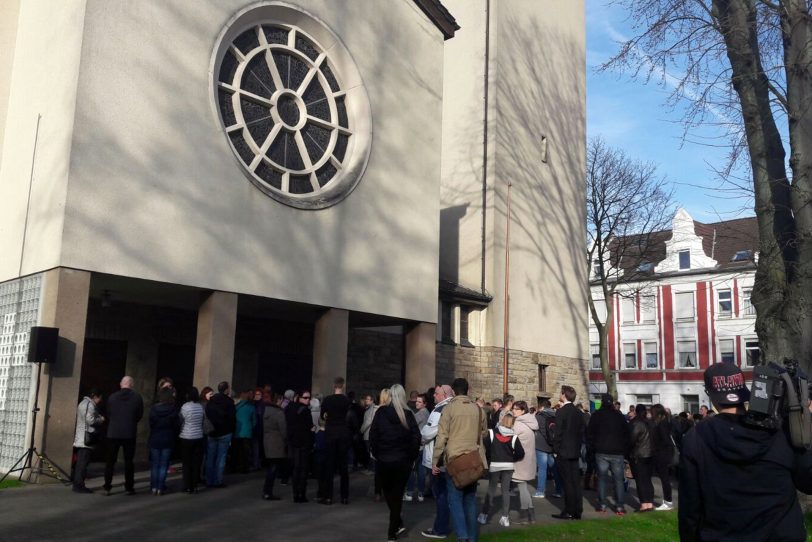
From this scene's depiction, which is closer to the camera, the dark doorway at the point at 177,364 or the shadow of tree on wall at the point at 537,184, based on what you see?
the dark doorway at the point at 177,364

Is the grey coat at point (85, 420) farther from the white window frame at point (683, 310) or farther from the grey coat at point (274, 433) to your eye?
the white window frame at point (683, 310)

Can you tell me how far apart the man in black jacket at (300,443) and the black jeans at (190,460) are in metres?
1.37

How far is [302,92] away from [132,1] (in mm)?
4410

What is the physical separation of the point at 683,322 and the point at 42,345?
136 ft

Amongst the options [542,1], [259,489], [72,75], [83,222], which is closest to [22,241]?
[83,222]

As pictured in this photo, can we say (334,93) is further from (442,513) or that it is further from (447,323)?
(442,513)

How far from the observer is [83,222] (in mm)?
12305

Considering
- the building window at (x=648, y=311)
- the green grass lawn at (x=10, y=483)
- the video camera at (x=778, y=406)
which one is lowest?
the green grass lawn at (x=10, y=483)

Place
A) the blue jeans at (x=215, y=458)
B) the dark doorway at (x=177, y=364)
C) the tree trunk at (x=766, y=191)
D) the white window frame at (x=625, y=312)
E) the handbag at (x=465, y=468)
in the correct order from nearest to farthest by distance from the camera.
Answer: the handbag at (x=465, y=468)
the tree trunk at (x=766, y=191)
the blue jeans at (x=215, y=458)
the dark doorway at (x=177, y=364)
the white window frame at (x=625, y=312)

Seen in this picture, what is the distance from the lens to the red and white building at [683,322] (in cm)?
4472

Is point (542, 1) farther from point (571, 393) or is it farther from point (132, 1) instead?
point (571, 393)

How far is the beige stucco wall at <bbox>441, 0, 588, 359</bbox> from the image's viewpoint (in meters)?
25.1

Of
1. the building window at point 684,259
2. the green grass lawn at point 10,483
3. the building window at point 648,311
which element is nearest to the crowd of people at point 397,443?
the green grass lawn at point 10,483

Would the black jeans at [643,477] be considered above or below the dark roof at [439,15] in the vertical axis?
below
